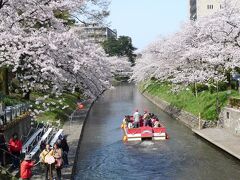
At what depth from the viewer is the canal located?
2138 centimetres

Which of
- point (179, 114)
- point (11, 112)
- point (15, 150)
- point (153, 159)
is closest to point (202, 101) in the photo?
point (179, 114)

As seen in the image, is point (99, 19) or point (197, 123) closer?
point (99, 19)

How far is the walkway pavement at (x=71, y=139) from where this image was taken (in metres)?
18.8

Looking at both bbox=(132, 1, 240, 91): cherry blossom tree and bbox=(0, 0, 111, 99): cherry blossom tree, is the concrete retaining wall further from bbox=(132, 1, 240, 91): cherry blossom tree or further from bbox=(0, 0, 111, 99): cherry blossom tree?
bbox=(0, 0, 111, 99): cherry blossom tree

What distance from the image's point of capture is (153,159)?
977 inches

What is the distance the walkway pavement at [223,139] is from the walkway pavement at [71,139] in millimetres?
8731

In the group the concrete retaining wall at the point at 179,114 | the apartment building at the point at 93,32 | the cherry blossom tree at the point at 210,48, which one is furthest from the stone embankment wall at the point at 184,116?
the apartment building at the point at 93,32

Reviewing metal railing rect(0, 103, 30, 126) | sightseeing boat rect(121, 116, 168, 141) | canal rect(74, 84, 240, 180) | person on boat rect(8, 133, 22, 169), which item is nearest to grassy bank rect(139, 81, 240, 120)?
canal rect(74, 84, 240, 180)

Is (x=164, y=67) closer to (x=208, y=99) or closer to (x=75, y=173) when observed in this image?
Answer: (x=208, y=99)

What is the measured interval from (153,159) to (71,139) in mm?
6343

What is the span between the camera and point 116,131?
36031 millimetres

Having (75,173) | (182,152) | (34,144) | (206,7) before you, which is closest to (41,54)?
(75,173)

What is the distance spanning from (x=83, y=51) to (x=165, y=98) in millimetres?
39528

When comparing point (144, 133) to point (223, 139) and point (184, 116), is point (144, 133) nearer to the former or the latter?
point (223, 139)
